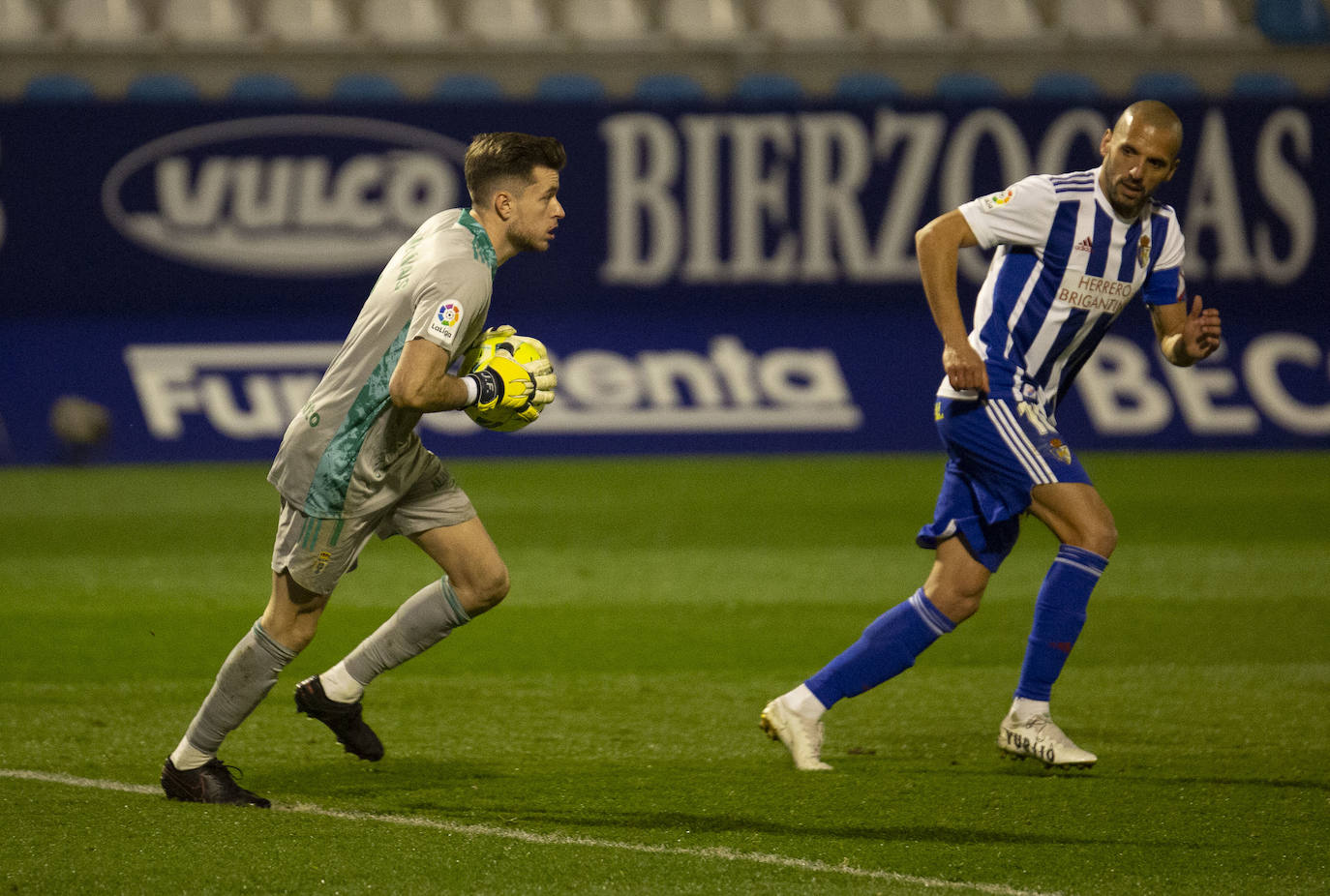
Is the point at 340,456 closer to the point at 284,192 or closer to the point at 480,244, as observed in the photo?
the point at 480,244

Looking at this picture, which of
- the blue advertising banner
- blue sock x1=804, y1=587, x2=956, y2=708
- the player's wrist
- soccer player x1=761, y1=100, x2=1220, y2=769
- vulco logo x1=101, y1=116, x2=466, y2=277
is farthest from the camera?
vulco logo x1=101, y1=116, x2=466, y2=277

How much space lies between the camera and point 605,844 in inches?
151

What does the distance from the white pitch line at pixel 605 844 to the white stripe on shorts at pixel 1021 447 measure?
132cm

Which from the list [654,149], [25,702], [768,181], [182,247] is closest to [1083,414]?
[768,181]

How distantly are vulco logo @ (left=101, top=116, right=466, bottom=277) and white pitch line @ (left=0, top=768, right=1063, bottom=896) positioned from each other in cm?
884

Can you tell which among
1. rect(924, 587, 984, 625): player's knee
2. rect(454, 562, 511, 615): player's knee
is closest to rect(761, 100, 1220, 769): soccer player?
Result: rect(924, 587, 984, 625): player's knee

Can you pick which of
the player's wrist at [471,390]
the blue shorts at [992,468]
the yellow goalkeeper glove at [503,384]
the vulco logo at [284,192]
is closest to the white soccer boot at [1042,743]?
the blue shorts at [992,468]

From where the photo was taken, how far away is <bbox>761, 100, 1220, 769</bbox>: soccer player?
14.6 ft

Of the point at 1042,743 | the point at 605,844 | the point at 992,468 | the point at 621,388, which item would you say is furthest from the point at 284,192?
the point at 605,844

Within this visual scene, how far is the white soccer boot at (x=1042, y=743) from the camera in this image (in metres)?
4.50

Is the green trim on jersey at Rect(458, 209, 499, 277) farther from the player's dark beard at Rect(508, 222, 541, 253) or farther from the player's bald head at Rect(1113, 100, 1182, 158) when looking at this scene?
the player's bald head at Rect(1113, 100, 1182, 158)

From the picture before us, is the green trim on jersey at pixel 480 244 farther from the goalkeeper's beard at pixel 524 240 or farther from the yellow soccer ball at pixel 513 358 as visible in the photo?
the yellow soccer ball at pixel 513 358

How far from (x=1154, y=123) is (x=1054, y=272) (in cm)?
48

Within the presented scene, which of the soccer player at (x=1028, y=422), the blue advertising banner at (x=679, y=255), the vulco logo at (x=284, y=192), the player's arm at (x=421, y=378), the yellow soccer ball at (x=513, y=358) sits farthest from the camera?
the vulco logo at (x=284, y=192)
